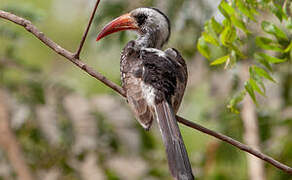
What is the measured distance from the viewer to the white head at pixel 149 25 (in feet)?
11.9

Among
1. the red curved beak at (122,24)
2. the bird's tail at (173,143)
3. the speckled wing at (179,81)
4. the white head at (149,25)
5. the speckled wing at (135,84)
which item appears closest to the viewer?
the bird's tail at (173,143)

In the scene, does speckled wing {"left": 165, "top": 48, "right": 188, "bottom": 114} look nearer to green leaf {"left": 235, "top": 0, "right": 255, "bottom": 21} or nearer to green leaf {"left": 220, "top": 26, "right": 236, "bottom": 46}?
green leaf {"left": 220, "top": 26, "right": 236, "bottom": 46}

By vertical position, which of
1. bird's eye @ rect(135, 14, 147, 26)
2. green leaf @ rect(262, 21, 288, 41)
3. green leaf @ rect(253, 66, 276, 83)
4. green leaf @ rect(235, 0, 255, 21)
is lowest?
green leaf @ rect(253, 66, 276, 83)

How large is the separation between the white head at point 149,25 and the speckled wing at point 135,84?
0.35m

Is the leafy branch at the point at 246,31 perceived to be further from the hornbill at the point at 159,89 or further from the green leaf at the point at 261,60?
the hornbill at the point at 159,89

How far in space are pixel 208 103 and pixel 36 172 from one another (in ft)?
6.91

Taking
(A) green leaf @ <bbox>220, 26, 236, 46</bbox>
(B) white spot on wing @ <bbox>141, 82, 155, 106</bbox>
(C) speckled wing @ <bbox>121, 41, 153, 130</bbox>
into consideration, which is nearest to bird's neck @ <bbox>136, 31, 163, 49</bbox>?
(C) speckled wing @ <bbox>121, 41, 153, 130</bbox>

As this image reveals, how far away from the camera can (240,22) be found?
2.43m

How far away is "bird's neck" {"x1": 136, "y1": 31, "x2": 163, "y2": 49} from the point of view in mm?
3528

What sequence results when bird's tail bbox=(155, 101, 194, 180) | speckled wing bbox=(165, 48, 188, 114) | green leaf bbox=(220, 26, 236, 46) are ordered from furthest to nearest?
speckled wing bbox=(165, 48, 188, 114), green leaf bbox=(220, 26, 236, 46), bird's tail bbox=(155, 101, 194, 180)

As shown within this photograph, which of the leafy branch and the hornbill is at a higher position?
the leafy branch

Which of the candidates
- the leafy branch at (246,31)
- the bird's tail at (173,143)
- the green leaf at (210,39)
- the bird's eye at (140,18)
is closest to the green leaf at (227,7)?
the leafy branch at (246,31)

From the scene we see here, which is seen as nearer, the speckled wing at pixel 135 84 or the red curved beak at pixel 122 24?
the speckled wing at pixel 135 84

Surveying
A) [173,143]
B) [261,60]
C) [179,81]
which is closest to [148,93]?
[179,81]
